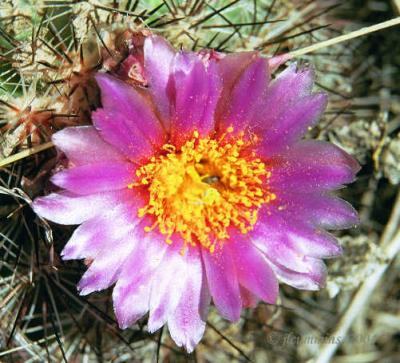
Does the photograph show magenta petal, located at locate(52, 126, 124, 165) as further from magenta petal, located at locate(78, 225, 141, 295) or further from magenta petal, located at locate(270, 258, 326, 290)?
magenta petal, located at locate(270, 258, 326, 290)

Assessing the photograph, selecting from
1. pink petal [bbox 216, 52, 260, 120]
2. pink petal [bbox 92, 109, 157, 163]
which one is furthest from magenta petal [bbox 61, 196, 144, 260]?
pink petal [bbox 216, 52, 260, 120]

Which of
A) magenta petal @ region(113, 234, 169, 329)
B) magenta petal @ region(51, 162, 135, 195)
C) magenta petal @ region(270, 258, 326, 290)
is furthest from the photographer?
magenta petal @ region(270, 258, 326, 290)

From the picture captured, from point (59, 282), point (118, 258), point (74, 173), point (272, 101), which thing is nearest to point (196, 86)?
point (272, 101)

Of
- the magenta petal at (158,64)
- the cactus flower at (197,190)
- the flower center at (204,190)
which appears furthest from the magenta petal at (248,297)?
the magenta petal at (158,64)

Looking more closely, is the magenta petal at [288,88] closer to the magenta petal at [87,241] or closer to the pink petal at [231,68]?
the pink petal at [231,68]

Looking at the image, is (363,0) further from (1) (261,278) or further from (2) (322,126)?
(1) (261,278)

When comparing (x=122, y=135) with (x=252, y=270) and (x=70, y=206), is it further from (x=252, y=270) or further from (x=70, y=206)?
(x=252, y=270)

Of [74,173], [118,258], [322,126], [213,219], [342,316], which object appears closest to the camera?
[74,173]
